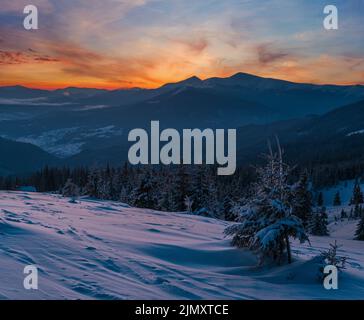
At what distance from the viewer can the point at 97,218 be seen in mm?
18344

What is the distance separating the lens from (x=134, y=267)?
10.8 meters

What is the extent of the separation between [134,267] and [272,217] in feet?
13.5

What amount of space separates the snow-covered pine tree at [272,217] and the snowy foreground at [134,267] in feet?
1.92

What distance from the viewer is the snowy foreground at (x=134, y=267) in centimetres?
880

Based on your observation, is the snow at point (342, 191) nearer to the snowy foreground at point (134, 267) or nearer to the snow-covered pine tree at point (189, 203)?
the snow-covered pine tree at point (189, 203)

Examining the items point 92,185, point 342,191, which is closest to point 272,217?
point 92,185

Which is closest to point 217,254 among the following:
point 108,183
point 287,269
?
point 287,269

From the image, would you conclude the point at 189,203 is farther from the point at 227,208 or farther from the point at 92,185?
the point at 92,185

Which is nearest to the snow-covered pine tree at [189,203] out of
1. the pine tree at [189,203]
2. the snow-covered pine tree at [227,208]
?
the pine tree at [189,203]

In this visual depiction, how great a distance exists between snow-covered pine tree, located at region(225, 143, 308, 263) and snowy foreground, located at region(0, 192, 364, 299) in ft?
1.92

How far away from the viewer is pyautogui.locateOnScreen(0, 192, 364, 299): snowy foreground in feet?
28.9

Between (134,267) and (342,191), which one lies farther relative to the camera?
(342,191)

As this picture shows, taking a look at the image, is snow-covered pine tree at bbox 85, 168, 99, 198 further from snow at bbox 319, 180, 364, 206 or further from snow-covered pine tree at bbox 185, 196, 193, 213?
snow at bbox 319, 180, 364, 206
